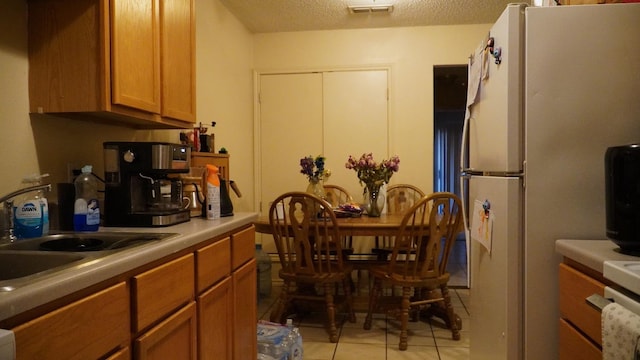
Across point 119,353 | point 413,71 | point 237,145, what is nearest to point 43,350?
point 119,353

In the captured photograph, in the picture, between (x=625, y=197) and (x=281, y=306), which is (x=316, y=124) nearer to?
(x=281, y=306)

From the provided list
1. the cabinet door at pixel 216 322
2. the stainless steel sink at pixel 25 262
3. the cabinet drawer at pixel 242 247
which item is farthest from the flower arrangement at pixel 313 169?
the stainless steel sink at pixel 25 262

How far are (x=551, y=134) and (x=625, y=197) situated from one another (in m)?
0.39

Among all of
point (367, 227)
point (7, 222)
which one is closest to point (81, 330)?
point (7, 222)

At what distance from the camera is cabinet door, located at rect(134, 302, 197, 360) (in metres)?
1.10

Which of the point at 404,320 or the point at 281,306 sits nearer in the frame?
the point at 404,320

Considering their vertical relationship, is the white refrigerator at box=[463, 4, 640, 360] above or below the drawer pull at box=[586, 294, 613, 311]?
above

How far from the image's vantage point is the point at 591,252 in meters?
1.18

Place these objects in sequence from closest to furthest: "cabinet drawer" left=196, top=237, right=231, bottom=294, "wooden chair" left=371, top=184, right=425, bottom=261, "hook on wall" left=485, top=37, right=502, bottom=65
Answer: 1. "cabinet drawer" left=196, top=237, right=231, bottom=294
2. "hook on wall" left=485, top=37, right=502, bottom=65
3. "wooden chair" left=371, top=184, right=425, bottom=261

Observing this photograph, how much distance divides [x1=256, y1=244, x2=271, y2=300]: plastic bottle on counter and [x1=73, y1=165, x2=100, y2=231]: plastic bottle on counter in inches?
82.2

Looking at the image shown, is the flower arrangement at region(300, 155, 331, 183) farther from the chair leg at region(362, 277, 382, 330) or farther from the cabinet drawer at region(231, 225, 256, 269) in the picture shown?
the cabinet drawer at region(231, 225, 256, 269)

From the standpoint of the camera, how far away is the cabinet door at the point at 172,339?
110cm

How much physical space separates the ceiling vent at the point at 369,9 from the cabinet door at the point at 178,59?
69.2 inches

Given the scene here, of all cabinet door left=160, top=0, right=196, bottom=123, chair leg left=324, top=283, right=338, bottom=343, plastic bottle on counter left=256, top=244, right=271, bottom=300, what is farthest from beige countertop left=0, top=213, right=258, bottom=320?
plastic bottle on counter left=256, top=244, right=271, bottom=300
